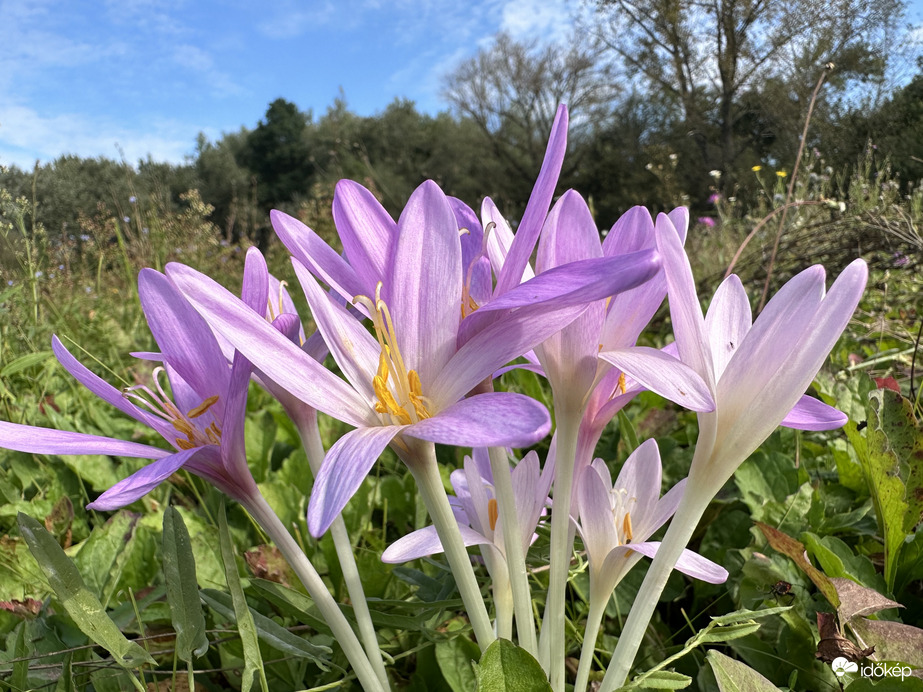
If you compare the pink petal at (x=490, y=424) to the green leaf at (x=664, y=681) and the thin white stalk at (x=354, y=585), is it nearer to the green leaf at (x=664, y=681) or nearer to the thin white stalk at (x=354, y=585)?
the thin white stalk at (x=354, y=585)

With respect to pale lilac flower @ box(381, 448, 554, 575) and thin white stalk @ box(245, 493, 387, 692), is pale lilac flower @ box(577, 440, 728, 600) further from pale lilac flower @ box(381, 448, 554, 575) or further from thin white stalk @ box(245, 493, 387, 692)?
thin white stalk @ box(245, 493, 387, 692)

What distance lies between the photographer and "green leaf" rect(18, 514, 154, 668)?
564 mm

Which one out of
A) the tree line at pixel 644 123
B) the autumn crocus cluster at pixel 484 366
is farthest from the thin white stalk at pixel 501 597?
the tree line at pixel 644 123

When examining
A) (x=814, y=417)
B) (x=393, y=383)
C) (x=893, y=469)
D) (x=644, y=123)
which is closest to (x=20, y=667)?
(x=393, y=383)

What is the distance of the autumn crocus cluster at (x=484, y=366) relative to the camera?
0.47 m

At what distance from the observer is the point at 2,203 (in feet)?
6.66

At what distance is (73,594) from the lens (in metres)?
0.58

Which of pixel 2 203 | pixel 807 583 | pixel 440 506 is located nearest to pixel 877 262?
pixel 807 583

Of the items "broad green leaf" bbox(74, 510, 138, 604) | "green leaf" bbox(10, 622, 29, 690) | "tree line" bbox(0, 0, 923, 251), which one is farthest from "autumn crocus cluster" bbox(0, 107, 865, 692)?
"tree line" bbox(0, 0, 923, 251)

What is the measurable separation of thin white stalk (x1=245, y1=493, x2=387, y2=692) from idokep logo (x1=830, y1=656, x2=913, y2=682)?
518mm

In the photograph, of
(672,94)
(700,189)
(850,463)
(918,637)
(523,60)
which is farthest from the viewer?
(523,60)

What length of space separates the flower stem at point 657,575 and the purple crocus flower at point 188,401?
37cm

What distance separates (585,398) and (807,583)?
607 mm

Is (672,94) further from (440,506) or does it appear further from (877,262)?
(440,506)
